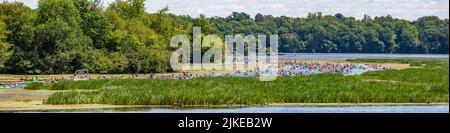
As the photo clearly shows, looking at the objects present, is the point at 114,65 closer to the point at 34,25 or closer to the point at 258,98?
the point at 34,25

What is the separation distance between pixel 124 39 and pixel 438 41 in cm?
10192

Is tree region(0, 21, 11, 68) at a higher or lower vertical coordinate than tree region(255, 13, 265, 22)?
lower

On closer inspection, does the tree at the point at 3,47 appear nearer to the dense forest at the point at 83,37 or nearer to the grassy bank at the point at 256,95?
the dense forest at the point at 83,37

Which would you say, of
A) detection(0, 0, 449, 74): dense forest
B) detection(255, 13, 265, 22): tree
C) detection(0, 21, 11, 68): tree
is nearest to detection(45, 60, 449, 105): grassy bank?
detection(0, 21, 11, 68): tree

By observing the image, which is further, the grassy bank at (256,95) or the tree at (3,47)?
the tree at (3,47)

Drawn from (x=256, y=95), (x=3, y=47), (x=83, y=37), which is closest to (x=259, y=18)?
(x=83, y=37)

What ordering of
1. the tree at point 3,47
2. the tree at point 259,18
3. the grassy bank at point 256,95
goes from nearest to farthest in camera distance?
the grassy bank at point 256,95
the tree at point 3,47
the tree at point 259,18

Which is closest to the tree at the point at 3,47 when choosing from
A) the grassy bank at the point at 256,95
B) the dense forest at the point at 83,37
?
the dense forest at the point at 83,37

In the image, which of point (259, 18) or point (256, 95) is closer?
point (256, 95)

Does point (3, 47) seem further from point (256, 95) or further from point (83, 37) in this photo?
point (256, 95)

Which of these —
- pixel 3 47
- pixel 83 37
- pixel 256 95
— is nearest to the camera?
pixel 256 95

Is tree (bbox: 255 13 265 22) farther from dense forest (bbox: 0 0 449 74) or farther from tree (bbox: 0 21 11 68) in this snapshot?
tree (bbox: 0 21 11 68)

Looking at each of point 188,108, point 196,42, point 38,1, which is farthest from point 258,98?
point 196,42
